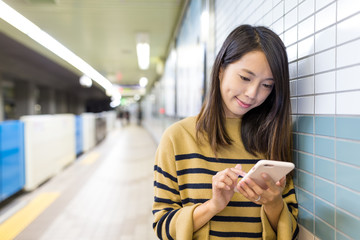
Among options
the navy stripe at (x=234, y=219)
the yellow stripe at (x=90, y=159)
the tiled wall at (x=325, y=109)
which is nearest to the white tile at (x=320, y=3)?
the tiled wall at (x=325, y=109)

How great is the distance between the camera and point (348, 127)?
0.86 m

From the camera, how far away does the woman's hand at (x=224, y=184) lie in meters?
0.91

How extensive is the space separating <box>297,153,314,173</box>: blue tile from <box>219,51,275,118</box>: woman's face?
30 centimetres

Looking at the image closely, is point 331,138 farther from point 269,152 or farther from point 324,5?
point 324,5

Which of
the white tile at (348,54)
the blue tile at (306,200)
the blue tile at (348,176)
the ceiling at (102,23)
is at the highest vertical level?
the ceiling at (102,23)

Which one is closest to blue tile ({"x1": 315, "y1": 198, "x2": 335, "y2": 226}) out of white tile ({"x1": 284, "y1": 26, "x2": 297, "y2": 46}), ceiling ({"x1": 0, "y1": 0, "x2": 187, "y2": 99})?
white tile ({"x1": 284, "y1": 26, "x2": 297, "y2": 46})

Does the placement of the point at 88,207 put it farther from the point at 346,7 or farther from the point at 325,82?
the point at 346,7

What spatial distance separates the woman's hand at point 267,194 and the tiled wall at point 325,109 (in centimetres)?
16

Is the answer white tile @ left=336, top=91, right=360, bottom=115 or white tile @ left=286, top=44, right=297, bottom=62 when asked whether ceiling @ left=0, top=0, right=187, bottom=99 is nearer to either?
white tile @ left=286, top=44, right=297, bottom=62

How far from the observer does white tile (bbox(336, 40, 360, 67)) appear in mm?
824

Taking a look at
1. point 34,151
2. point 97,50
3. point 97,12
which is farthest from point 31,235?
point 97,50

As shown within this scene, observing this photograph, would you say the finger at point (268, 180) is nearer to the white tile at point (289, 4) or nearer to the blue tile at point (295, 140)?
the blue tile at point (295, 140)

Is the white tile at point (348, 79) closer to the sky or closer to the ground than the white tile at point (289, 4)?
closer to the ground

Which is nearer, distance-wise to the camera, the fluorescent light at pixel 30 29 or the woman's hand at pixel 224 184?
the woman's hand at pixel 224 184
